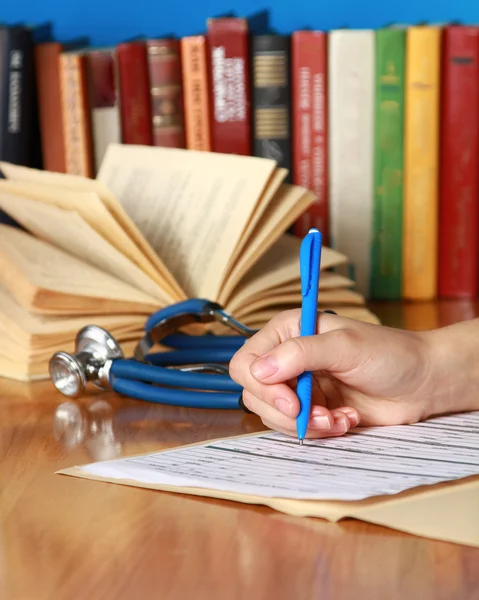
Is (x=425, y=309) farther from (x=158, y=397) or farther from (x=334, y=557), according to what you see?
(x=334, y=557)

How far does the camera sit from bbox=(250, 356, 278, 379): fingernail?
650 millimetres

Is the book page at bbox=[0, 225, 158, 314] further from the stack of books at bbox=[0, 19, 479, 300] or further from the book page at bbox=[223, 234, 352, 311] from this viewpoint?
the stack of books at bbox=[0, 19, 479, 300]

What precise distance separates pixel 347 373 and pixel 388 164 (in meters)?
0.72

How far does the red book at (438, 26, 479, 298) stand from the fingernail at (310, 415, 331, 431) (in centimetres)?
75

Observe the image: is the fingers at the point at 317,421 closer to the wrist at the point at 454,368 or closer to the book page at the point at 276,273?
the wrist at the point at 454,368

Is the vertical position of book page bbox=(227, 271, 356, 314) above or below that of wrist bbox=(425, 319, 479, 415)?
below

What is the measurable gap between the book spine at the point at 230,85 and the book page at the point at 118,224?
0.29 meters

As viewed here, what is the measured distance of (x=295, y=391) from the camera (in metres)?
0.68

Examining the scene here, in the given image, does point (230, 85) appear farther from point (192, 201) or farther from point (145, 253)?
point (145, 253)

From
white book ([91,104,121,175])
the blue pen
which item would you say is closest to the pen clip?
the blue pen

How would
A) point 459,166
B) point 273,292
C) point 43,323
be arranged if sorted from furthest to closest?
point 459,166 < point 273,292 < point 43,323

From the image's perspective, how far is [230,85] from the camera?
4.44ft

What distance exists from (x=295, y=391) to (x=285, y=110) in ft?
2.44

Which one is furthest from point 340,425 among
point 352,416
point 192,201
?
point 192,201
